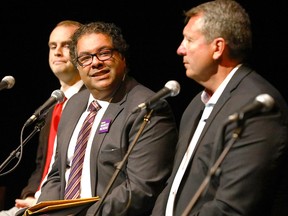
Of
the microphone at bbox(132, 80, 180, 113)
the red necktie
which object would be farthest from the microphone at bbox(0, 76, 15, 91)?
the red necktie

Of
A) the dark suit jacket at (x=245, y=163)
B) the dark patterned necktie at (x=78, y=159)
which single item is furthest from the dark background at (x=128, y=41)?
the dark suit jacket at (x=245, y=163)

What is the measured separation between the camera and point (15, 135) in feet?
20.8

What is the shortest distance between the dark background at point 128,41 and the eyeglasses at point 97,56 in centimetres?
86

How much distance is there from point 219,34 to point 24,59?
2.91m

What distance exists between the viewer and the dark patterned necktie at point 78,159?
160 inches

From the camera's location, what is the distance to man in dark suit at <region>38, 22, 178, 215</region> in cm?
383

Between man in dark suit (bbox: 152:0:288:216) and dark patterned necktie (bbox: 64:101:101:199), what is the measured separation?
23.3 inches

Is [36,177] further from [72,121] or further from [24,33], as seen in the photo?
[24,33]

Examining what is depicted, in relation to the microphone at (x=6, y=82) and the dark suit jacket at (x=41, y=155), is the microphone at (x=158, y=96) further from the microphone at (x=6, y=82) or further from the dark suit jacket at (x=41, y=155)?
the dark suit jacket at (x=41, y=155)

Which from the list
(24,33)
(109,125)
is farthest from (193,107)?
(24,33)

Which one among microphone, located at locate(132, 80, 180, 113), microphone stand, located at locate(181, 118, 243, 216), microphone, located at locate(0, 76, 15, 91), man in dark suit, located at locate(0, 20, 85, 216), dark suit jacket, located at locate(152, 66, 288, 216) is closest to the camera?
microphone stand, located at locate(181, 118, 243, 216)

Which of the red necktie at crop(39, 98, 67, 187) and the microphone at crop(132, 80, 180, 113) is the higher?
the microphone at crop(132, 80, 180, 113)

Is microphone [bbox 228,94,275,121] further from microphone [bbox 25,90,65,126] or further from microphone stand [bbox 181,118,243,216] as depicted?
microphone [bbox 25,90,65,126]

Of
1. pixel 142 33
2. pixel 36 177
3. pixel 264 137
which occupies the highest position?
pixel 142 33
